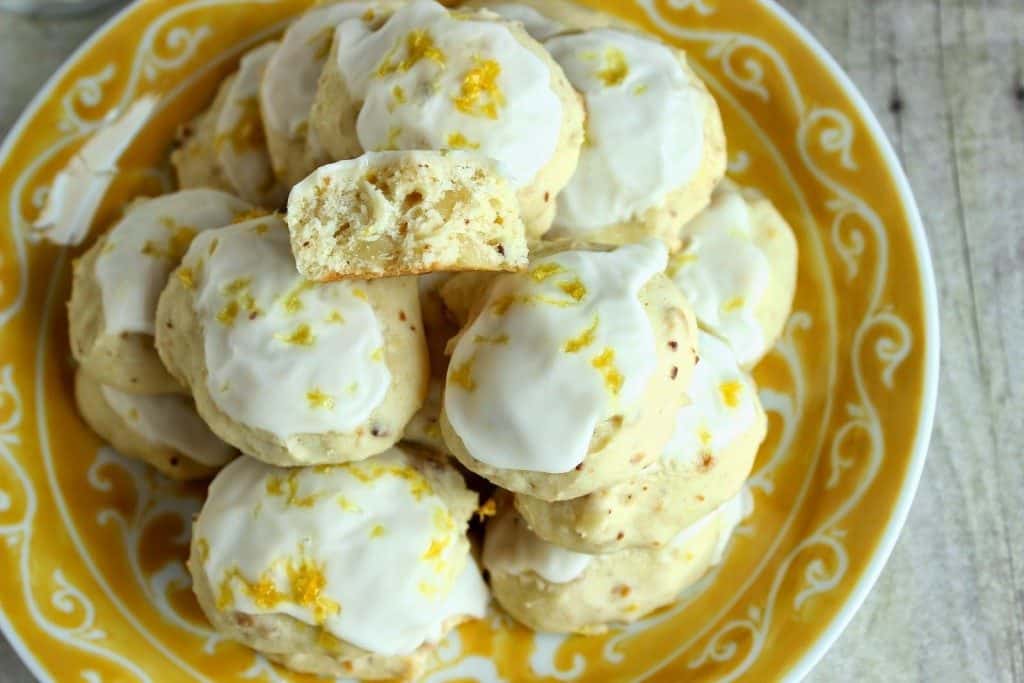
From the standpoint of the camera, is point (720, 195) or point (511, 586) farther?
point (720, 195)

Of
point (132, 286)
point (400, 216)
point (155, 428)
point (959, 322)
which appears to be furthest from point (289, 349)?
point (959, 322)

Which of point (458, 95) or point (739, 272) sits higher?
point (458, 95)

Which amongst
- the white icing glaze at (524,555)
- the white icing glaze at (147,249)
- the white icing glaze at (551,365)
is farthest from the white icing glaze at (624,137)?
the white icing glaze at (147,249)

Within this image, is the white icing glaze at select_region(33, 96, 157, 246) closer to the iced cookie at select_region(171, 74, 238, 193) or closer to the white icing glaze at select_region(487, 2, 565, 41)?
the iced cookie at select_region(171, 74, 238, 193)

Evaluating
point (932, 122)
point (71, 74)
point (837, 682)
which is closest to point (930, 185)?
point (932, 122)

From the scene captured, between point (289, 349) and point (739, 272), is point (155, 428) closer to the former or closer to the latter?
point (289, 349)

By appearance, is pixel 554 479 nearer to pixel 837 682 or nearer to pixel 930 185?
pixel 837 682
